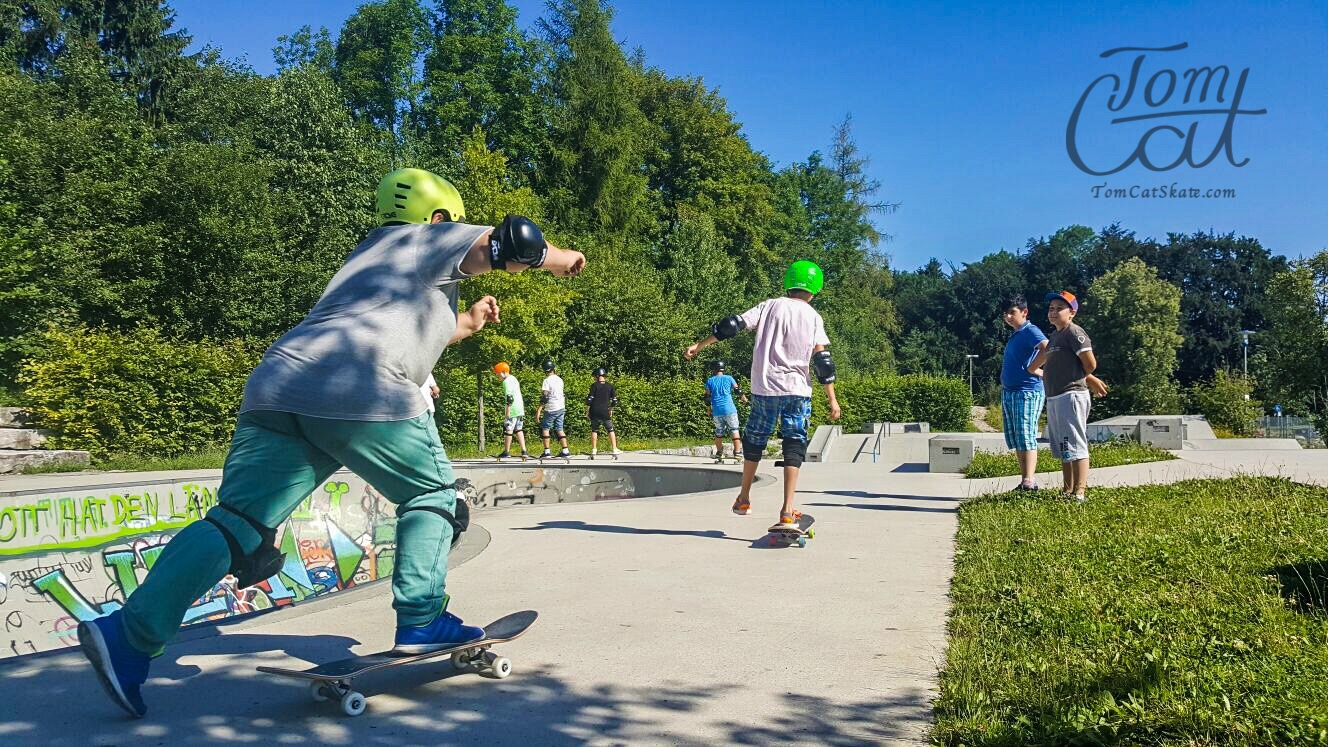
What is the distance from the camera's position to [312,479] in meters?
3.34

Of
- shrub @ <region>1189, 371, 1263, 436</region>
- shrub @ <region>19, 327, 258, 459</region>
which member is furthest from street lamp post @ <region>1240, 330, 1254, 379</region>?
shrub @ <region>19, 327, 258, 459</region>

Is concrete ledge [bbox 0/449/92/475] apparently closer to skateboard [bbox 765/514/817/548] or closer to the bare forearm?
skateboard [bbox 765/514/817/548]

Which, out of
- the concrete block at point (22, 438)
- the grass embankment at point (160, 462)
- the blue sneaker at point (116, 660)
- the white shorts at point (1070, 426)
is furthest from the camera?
the concrete block at point (22, 438)

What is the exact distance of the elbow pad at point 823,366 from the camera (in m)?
6.37

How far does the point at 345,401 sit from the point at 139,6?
44.3 metres

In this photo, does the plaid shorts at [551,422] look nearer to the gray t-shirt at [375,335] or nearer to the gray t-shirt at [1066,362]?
the gray t-shirt at [1066,362]

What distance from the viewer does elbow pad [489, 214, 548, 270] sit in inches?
128

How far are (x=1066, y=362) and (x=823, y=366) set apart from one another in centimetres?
303

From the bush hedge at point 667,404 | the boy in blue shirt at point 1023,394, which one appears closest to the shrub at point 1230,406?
the bush hedge at point 667,404

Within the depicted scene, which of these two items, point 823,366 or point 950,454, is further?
point 950,454

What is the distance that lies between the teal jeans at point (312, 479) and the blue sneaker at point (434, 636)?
30mm

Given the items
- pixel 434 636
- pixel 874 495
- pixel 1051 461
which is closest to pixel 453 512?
pixel 434 636

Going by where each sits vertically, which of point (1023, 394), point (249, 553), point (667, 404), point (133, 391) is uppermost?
point (133, 391)

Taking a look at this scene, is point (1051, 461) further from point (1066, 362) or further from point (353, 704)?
point (353, 704)
